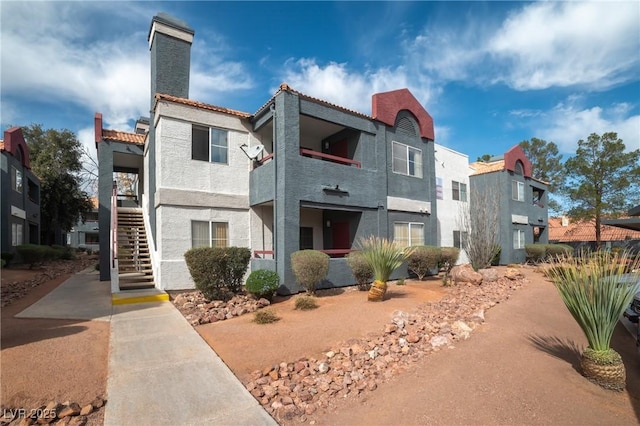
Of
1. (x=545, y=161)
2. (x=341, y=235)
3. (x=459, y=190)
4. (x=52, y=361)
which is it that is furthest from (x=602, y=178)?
(x=52, y=361)

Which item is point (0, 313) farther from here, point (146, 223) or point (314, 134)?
point (314, 134)

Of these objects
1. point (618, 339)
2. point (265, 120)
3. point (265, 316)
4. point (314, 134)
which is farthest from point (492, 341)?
point (314, 134)

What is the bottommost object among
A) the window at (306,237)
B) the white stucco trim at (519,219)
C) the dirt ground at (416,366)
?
the dirt ground at (416,366)

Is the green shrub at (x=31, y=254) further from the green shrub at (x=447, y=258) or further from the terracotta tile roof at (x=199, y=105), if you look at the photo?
the green shrub at (x=447, y=258)

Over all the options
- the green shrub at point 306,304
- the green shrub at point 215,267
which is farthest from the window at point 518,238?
the green shrub at point 215,267

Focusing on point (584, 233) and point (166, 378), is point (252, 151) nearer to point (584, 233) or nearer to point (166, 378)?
point (166, 378)

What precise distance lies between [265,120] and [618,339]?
461 inches

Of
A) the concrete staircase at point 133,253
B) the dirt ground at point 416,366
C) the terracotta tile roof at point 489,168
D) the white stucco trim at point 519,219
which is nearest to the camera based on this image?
the dirt ground at point 416,366

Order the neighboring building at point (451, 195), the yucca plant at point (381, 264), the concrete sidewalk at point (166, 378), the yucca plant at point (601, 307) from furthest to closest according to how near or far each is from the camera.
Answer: the neighboring building at point (451, 195)
the yucca plant at point (381, 264)
the yucca plant at point (601, 307)
the concrete sidewalk at point (166, 378)

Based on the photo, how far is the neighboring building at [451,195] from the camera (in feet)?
64.3

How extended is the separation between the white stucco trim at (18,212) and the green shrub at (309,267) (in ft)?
64.9

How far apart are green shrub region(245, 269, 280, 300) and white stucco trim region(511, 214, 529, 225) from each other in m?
19.7

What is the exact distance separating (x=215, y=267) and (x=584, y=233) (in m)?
42.1

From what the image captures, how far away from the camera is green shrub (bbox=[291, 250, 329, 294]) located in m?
10.6
